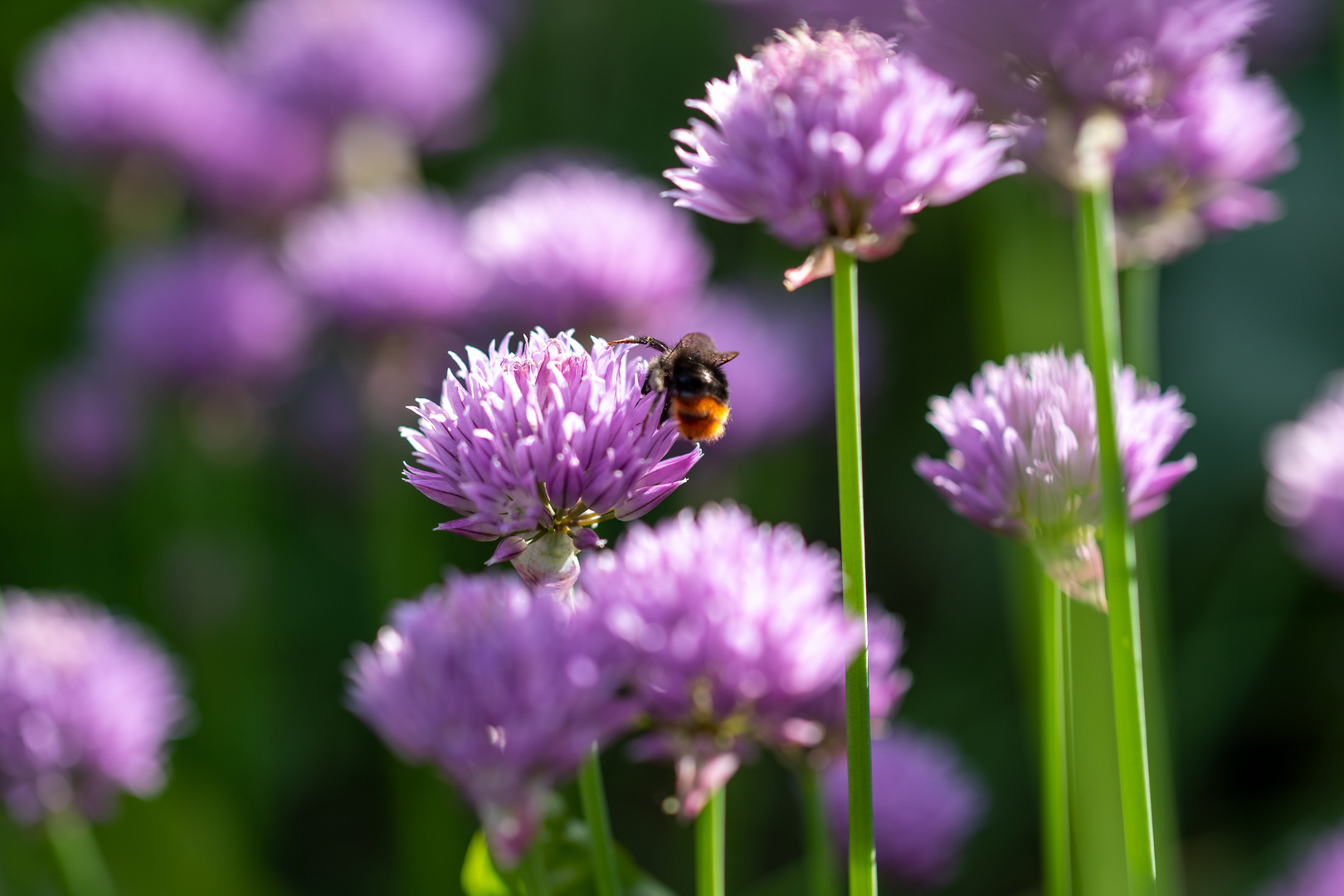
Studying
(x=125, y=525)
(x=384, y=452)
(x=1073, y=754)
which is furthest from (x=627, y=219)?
(x=125, y=525)

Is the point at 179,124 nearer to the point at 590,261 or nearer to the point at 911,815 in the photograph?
the point at 590,261

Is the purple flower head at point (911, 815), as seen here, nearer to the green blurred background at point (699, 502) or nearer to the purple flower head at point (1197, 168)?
the green blurred background at point (699, 502)

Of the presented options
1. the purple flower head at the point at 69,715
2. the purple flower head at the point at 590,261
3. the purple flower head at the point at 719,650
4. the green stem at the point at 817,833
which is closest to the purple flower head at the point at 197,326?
the purple flower head at the point at 590,261

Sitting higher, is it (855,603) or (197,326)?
(197,326)

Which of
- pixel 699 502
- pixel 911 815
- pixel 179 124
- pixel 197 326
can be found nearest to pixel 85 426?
pixel 197 326

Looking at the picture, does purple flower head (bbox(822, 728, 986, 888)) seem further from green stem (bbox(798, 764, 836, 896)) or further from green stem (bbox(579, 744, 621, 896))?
green stem (bbox(579, 744, 621, 896))

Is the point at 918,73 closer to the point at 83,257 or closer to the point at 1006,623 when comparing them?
the point at 1006,623

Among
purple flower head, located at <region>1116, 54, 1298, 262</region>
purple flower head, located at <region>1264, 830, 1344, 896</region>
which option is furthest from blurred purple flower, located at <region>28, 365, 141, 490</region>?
purple flower head, located at <region>1264, 830, 1344, 896</region>
